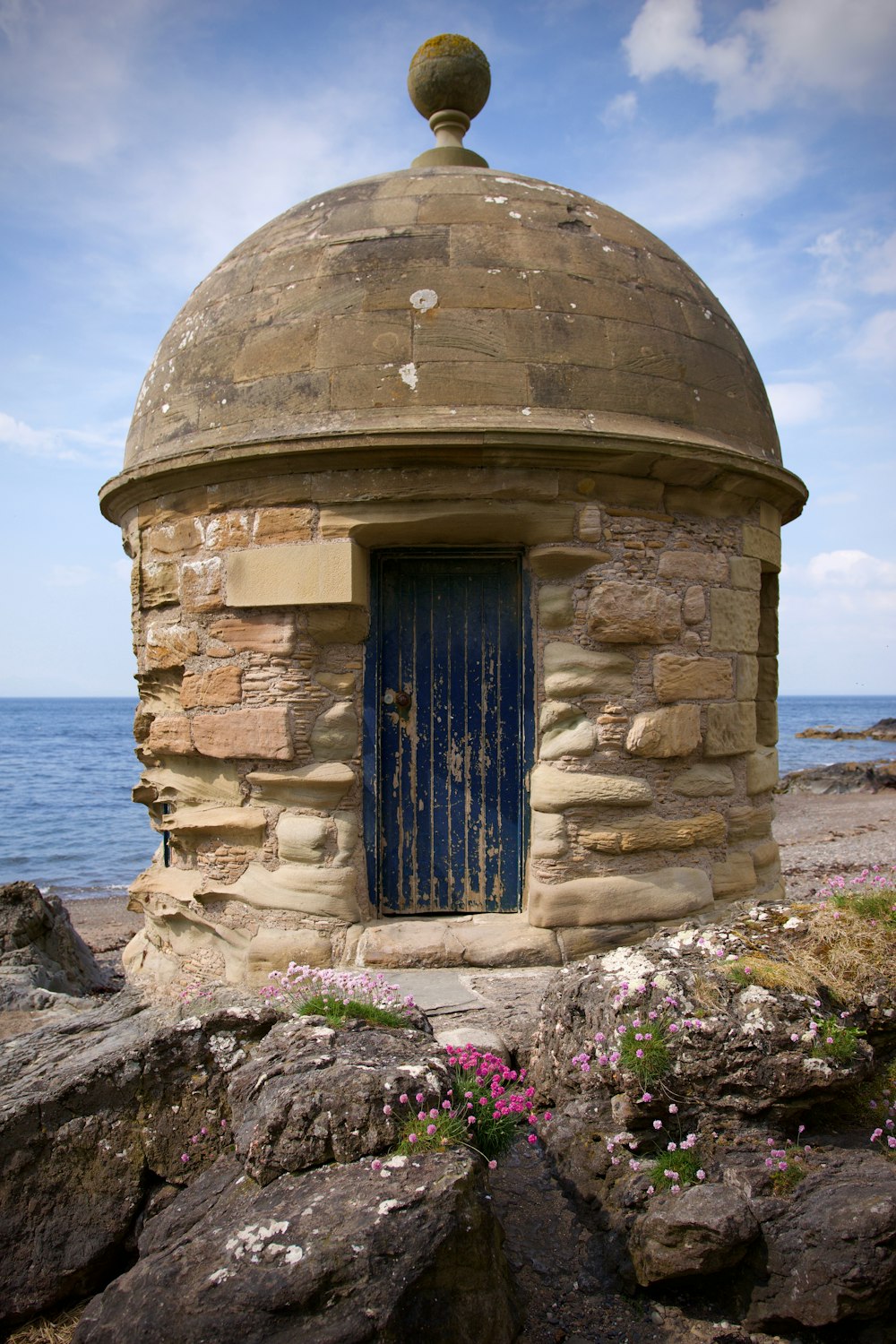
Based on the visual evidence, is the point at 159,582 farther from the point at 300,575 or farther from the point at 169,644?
the point at 300,575

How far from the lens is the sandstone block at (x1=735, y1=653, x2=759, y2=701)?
229 inches

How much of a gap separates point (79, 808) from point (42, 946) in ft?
73.5

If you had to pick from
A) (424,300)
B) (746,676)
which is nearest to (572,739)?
(746,676)

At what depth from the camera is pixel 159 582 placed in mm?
5785

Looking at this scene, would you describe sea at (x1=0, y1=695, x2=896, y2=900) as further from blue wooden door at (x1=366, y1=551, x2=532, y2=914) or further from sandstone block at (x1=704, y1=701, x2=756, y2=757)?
sandstone block at (x1=704, y1=701, x2=756, y2=757)

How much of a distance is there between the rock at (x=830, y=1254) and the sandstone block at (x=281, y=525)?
3720mm

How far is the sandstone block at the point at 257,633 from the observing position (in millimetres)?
5258

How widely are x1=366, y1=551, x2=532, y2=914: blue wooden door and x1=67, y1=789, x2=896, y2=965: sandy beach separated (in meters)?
6.17

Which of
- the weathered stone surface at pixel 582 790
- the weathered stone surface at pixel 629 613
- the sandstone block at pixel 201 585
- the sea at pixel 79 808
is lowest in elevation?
the sea at pixel 79 808

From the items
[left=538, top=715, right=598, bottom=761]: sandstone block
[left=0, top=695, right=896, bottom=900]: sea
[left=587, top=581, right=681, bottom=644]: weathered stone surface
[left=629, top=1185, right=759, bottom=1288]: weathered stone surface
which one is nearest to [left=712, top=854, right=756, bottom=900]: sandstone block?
[left=538, top=715, right=598, bottom=761]: sandstone block

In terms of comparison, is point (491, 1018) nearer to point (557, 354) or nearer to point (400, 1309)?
point (400, 1309)

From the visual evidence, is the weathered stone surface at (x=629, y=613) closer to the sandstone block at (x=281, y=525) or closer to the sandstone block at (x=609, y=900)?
the sandstone block at (x=609, y=900)

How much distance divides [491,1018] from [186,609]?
2.86 meters

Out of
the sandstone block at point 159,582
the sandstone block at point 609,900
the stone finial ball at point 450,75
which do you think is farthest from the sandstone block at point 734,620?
the stone finial ball at point 450,75
